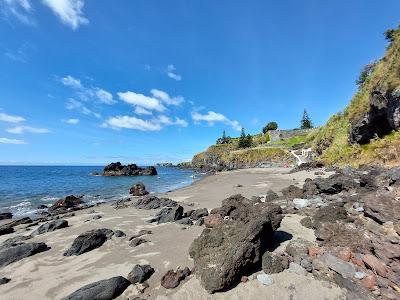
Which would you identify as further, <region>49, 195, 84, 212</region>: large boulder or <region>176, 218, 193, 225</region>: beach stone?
<region>49, 195, 84, 212</region>: large boulder

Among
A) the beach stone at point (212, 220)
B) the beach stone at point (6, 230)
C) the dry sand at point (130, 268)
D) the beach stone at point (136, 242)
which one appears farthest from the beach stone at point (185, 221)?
the beach stone at point (6, 230)

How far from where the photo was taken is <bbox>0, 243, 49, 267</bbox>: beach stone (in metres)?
11.2

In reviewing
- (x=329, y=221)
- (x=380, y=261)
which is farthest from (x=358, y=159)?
(x=380, y=261)

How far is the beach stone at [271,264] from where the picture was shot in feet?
27.7

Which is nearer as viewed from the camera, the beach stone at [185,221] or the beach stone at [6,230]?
the beach stone at [185,221]

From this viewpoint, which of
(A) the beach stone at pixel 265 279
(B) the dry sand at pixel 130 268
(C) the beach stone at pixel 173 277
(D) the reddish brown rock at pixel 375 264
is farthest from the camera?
(C) the beach stone at pixel 173 277

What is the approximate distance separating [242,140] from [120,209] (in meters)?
104

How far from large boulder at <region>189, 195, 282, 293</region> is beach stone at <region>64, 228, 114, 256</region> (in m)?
5.22

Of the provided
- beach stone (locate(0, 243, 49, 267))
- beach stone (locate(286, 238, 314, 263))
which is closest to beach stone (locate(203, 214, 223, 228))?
beach stone (locate(286, 238, 314, 263))

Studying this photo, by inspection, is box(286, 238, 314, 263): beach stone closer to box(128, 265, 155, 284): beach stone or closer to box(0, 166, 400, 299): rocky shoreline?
box(0, 166, 400, 299): rocky shoreline

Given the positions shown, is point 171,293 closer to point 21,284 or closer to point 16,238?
point 21,284

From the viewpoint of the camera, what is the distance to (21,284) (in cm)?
929

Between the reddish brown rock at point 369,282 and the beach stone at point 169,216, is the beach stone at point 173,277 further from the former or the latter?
the beach stone at point 169,216

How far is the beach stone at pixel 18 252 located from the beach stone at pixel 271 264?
418 inches
